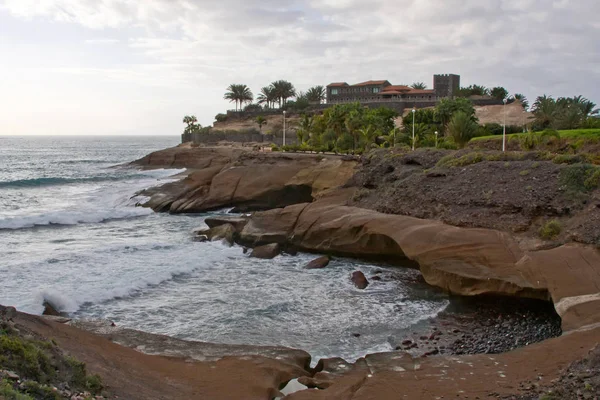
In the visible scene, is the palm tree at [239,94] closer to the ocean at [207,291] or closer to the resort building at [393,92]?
the resort building at [393,92]

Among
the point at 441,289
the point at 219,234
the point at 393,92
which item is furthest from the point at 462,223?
the point at 393,92

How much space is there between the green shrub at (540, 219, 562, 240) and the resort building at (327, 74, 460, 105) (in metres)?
80.1

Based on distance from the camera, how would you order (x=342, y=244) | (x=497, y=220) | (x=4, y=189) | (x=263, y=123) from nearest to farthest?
(x=497, y=220) → (x=342, y=244) → (x=4, y=189) → (x=263, y=123)

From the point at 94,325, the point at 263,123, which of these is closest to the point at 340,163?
the point at 94,325

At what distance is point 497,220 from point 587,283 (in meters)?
5.49

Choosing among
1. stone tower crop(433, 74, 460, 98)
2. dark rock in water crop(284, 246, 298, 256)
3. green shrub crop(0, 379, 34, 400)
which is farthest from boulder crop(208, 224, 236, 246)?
stone tower crop(433, 74, 460, 98)

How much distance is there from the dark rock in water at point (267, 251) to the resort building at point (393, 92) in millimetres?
75812

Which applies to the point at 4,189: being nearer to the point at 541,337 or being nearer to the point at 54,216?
the point at 54,216

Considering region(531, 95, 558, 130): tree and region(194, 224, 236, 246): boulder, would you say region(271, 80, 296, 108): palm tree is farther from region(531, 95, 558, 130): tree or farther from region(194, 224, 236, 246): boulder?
region(194, 224, 236, 246): boulder

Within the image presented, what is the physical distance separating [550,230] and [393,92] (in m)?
88.4

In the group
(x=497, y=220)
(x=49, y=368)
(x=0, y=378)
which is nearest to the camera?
(x=0, y=378)

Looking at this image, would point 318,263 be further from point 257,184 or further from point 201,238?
point 257,184

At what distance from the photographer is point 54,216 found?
3572 cm

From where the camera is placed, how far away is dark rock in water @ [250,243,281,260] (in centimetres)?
2430
